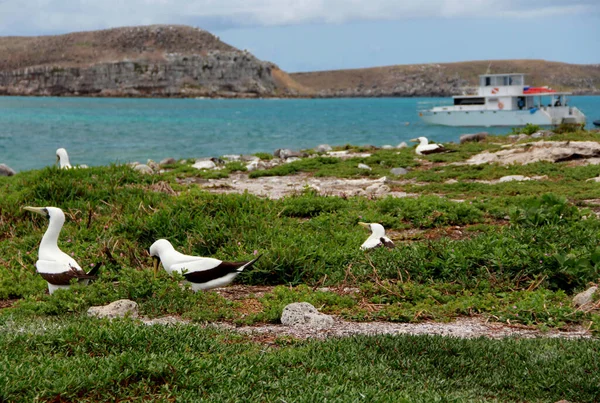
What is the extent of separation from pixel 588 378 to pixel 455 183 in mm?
10602

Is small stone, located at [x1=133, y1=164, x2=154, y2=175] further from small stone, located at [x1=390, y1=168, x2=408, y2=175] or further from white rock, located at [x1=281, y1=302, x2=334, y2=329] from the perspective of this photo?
white rock, located at [x1=281, y1=302, x2=334, y2=329]

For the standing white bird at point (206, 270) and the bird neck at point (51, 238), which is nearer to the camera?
the standing white bird at point (206, 270)

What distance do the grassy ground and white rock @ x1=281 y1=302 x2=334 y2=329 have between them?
181 mm

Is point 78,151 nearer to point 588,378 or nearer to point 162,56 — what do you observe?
point 588,378

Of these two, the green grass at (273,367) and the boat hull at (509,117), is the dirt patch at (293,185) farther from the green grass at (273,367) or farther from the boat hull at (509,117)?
the boat hull at (509,117)

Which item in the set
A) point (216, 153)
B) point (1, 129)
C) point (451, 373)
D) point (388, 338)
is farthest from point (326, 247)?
point (1, 129)

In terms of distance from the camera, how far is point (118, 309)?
7039mm

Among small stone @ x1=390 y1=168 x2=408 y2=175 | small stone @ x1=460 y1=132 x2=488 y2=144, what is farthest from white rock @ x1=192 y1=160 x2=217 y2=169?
small stone @ x1=460 y1=132 x2=488 y2=144

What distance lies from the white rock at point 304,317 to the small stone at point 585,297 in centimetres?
261

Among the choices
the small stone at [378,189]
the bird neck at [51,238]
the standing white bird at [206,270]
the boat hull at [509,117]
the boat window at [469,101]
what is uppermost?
the bird neck at [51,238]

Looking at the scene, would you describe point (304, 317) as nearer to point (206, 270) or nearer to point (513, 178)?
point (206, 270)

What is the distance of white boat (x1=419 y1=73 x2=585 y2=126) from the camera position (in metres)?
56.4

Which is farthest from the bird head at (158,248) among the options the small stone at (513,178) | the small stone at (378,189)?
the small stone at (513,178)

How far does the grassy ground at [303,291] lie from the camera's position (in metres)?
4.84
